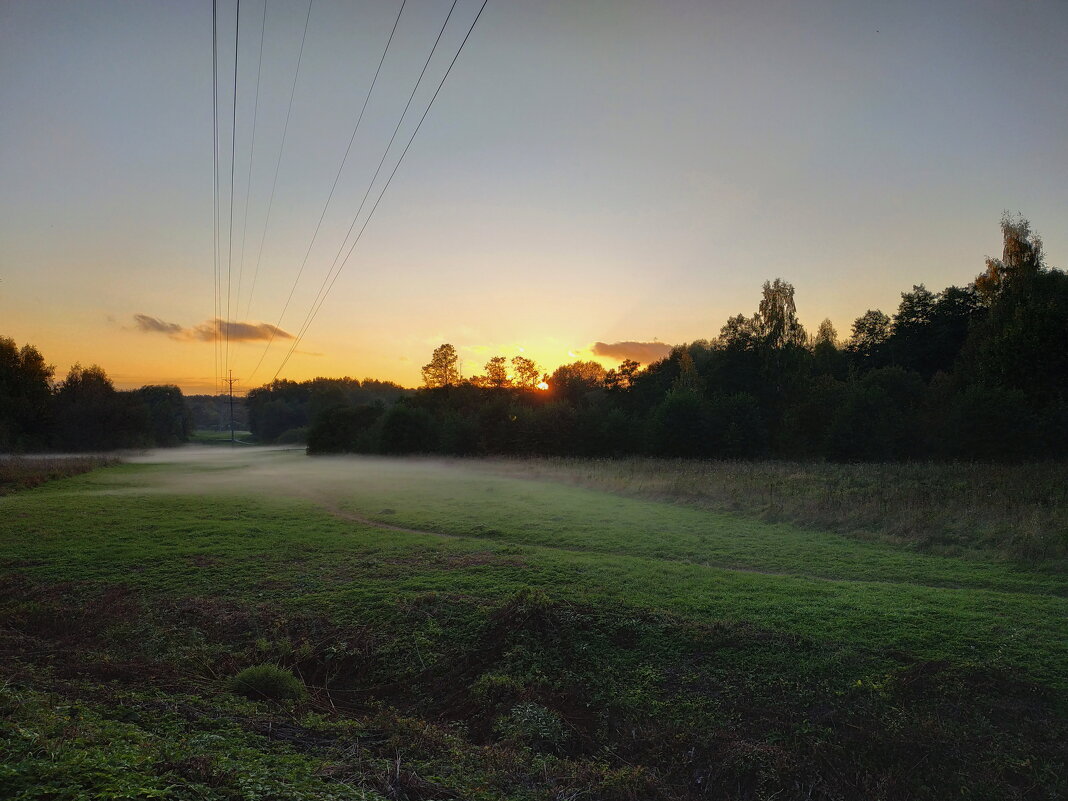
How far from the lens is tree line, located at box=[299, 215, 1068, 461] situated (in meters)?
33.2

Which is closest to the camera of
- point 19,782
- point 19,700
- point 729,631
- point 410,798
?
point 19,782

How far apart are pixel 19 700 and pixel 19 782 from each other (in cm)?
229

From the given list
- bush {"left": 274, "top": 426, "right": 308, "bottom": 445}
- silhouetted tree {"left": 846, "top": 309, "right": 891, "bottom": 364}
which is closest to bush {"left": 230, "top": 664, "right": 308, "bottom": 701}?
silhouetted tree {"left": 846, "top": 309, "right": 891, "bottom": 364}

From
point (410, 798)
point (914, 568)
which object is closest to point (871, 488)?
point (914, 568)

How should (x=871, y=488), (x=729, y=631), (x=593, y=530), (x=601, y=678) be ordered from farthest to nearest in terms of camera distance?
(x=871, y=488) → (x=593, y=530) → (x=729, y=631) → (x=601, y=678)

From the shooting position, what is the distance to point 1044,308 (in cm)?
2538

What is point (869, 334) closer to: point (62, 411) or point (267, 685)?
point (267, 685)

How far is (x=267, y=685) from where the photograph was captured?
777 centimetres

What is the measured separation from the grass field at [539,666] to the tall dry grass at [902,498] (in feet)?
0.98

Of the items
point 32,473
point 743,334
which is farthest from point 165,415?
point 743,334

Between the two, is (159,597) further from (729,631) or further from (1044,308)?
(1044,308)

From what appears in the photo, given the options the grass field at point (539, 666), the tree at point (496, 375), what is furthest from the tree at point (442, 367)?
the grass field at point (539, 666)

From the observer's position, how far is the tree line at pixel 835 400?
33.2m

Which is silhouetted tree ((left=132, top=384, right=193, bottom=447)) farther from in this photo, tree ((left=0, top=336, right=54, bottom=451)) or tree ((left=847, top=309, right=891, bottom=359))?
tree ((left=847, top=309, right=891, bottom=359))
